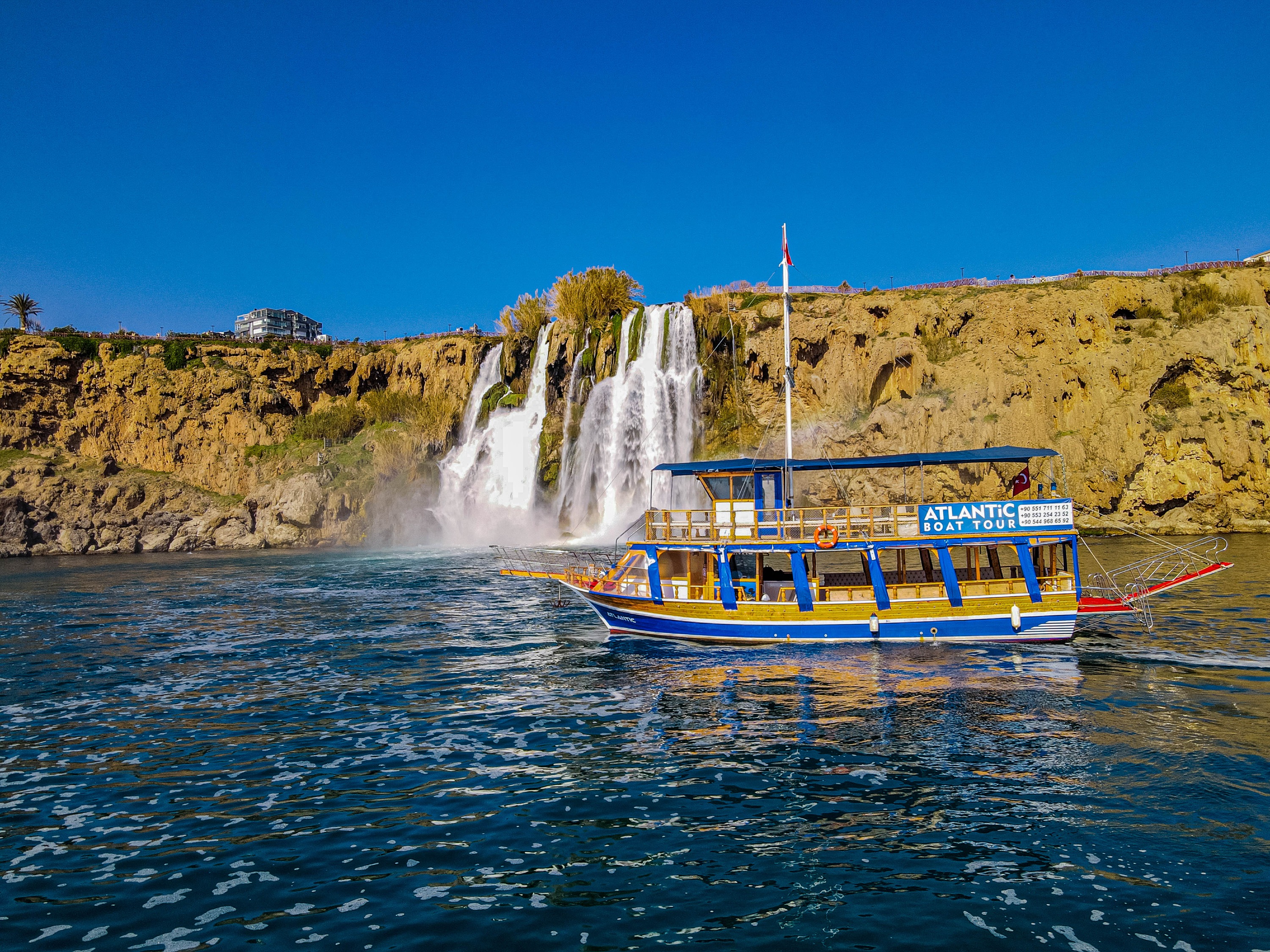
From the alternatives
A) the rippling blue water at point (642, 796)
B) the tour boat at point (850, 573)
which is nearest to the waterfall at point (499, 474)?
the tour boat at point (850, 573)

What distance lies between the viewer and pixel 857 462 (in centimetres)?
2636

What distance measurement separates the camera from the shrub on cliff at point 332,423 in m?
80.9

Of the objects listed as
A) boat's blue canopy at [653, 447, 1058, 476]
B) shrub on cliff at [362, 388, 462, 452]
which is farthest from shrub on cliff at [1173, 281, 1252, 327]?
shrub on cliff at [362, 388, 462, 452]

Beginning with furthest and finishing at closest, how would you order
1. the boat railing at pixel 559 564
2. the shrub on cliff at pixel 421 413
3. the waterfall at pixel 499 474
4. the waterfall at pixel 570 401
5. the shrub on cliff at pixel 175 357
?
the shrub on cliff at pixel 175 357 → the shrub on cliff at pixel 421 413 → the waterfall at pixel 499 474 → the waterfall at pixel 570 401 → the boat railing at pixel 559 564

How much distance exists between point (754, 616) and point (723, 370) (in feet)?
148

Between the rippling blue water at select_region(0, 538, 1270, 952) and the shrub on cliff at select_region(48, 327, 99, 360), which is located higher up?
the shrub on cliff at select_region(48, 327, 99, 360)

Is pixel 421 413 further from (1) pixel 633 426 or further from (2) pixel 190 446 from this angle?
(1) pixel 633 426

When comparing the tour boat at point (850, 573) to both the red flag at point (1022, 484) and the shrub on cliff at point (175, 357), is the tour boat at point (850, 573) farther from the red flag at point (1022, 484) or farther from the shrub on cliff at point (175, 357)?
the shrub on cliff at point (175, 357)

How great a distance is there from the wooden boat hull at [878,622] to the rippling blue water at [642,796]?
72 centimetres

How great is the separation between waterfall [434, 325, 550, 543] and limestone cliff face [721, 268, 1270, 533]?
16.8 m

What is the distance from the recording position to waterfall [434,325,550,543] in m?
70.1

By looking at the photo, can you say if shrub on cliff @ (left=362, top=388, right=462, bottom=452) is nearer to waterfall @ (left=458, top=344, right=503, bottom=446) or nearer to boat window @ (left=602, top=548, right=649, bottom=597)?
waterfall @ (left=458, top=344, right=503, bottom=446)

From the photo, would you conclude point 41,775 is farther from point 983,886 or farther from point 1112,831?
point 1112,831

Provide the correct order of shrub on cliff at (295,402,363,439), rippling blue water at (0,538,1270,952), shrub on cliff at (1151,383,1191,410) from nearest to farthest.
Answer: rippling blue water at (0,538,1270,952) < shrub on cliff at (1151,383,1191,410) < shrub on cliff at (295,402,363,439)
